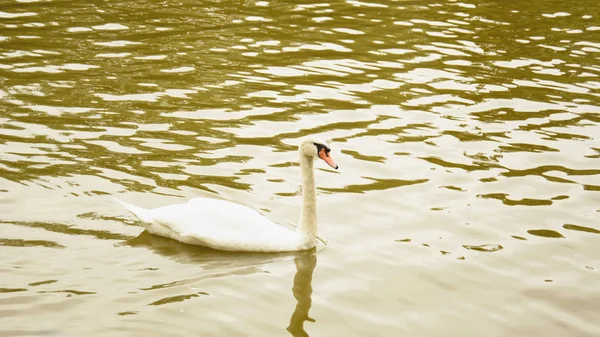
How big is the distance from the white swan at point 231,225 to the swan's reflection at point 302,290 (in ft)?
0.54

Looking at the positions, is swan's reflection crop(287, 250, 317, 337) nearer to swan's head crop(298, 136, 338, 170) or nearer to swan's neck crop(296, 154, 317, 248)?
swan's neck crop(296, 154, 317, 248)

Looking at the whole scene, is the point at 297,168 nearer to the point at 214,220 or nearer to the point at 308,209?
the point at 308,209

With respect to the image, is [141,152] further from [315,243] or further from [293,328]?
[293,328]

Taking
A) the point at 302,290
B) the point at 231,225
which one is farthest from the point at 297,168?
the point at 302,290

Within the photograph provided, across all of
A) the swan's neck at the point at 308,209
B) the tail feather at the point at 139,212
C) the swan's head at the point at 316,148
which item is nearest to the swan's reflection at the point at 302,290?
the swan's neck at the point at 308,209

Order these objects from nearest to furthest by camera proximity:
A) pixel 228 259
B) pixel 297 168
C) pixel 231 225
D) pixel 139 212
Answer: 1. pixel 228 259
2. pixel 231 225
3. pixel 139 212
4. pixel 297 168

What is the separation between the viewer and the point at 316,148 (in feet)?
30.2

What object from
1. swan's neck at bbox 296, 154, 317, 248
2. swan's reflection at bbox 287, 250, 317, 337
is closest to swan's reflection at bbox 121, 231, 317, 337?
swan's reflection at bbox 287, 250, 317, 337

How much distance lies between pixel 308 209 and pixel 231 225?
81 cm

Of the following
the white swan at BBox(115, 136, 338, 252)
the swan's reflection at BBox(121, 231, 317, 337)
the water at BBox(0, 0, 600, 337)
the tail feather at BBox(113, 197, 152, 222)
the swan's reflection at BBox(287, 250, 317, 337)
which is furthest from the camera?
the tail feather at BBox(113, 197, 152, 222)

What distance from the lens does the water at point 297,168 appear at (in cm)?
796

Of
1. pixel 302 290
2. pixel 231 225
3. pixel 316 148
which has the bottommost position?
pixel 302 290

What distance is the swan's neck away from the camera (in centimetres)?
914

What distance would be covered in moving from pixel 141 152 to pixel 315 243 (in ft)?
9.92
